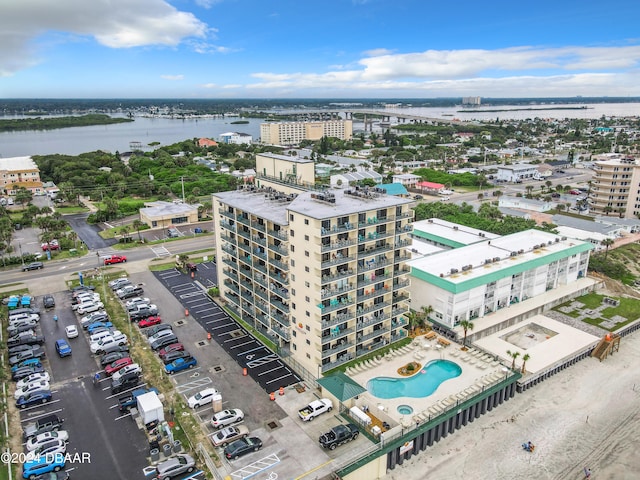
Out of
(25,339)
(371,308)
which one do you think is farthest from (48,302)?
(371,308)

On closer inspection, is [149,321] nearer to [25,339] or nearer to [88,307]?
[88,307]

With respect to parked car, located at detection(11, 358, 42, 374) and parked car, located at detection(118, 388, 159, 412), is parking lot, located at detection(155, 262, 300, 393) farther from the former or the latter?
parked car, located at detection(11, 358, 42, 374)

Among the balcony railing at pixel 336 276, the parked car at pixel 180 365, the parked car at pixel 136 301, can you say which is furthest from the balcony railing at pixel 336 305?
the parked car at pixel 136 301

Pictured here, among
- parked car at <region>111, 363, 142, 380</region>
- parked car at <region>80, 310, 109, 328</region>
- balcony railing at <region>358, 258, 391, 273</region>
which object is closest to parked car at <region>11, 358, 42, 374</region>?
parked car at <region>80, 310, 109, 328</region>

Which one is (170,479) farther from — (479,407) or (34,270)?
(34,270)

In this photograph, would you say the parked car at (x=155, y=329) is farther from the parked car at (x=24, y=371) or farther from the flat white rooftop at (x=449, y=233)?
the flat white rooftop at (x=449, y=233)

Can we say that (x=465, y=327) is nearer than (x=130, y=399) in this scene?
No
